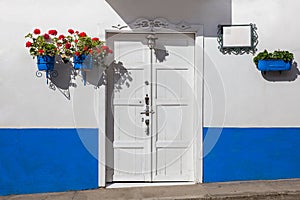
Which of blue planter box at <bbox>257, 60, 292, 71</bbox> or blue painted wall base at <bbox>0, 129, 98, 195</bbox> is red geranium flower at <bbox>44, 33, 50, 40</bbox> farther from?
blue planter box at <bbox>257, 60, 292, 71</bbox>

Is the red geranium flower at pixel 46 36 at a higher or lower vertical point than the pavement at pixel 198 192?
higher

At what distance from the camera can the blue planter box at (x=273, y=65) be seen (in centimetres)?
568

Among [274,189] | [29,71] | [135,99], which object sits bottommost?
[274,189]

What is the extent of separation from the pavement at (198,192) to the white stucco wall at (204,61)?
0.92m

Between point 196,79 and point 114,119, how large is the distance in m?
1.38

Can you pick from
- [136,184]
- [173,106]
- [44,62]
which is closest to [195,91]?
[173,106]

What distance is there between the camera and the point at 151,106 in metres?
5.89

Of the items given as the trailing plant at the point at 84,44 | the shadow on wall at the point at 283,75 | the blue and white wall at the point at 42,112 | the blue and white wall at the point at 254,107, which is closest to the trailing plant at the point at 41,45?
the blue and white wall at the point at 42,112

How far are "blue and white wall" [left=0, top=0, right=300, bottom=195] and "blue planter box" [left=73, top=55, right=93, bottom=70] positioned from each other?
27 cm

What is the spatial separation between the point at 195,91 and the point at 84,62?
1715mm

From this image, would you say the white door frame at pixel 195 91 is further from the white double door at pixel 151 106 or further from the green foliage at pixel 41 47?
the green foliage at pixel 41 47

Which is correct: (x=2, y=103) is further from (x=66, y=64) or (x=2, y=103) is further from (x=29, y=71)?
(x=66, y=64)

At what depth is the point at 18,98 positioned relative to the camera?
559cm

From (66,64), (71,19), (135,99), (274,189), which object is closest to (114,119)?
(135,99)
